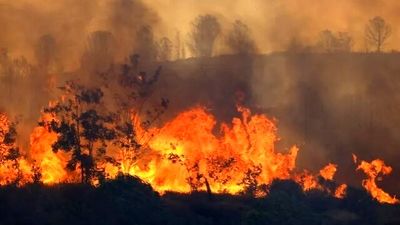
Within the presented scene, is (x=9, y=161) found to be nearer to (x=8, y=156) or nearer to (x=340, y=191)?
(x=8, y=156)

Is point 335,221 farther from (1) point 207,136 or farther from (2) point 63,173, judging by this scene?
(2) point 63,173

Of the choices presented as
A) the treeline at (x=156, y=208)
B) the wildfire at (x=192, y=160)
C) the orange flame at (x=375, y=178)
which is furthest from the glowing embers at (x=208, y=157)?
the orange flame at (x=375, y=178)

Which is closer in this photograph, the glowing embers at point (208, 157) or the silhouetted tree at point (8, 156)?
the silhouetted tree at point (8, 156)

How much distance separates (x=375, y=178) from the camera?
65.2 m

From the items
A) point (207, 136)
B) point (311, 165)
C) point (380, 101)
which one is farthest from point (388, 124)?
point (207, 136)

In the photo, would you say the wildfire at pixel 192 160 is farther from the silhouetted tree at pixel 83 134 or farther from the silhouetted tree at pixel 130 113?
the silhouetted tree at pixel 83 134

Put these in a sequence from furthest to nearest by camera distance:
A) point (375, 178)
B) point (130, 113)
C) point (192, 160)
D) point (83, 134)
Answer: point (375, 178)
point (130, 113)
point (192, 160)
point (83, 134)

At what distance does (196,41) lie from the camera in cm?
11919

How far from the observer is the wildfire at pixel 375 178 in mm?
58656

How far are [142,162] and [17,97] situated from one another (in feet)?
100

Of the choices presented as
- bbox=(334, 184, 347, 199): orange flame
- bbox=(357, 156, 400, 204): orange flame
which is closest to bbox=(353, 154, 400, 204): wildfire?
bbox=(357, 156, 400, 204): orange flame

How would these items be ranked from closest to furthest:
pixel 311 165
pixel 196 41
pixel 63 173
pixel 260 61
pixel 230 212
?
pixel 230 212, pixel 63 173, pixel 311 165, pixel 260 61, pixel 196 41

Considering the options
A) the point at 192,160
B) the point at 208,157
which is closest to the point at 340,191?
the point at 208,157

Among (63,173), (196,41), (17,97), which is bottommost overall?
(63,173)
